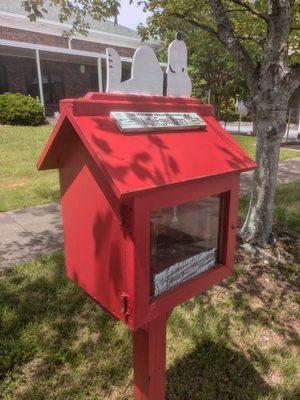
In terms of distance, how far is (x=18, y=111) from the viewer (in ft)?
41.9

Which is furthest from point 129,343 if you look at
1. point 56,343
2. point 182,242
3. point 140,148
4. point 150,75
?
point 150,75

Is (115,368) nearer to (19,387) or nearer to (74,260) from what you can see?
(19,387)

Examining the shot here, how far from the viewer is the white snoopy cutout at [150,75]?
5.04 feet

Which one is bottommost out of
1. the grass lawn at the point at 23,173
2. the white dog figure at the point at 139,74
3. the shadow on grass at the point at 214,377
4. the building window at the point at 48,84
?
the shadow on grass at the point at 214,377

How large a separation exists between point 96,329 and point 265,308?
1541mm

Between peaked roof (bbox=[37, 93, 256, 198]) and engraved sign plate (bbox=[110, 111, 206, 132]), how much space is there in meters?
0.02

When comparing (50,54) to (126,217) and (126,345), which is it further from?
(126,217)

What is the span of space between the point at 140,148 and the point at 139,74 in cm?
41

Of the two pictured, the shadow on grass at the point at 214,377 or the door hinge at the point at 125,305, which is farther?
the shadow on grass at the point at 214,377

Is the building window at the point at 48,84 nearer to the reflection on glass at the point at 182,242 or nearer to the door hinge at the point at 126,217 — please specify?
the reflection on glass at the point at 182,242

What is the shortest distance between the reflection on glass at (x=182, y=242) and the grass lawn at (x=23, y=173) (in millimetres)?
4341

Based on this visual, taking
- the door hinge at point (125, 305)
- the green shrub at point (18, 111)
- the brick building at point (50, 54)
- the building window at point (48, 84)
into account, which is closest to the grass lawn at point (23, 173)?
the green shrub at point (18, 111)

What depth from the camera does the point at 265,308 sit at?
322 cm

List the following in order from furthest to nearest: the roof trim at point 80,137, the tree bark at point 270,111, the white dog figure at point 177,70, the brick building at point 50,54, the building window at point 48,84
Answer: the building window at point 48,84 < the brick building at point 50,54 < the tree bark at point 270,111 < the white dog figure at point 177,70 < the roof trim at point 80,137
